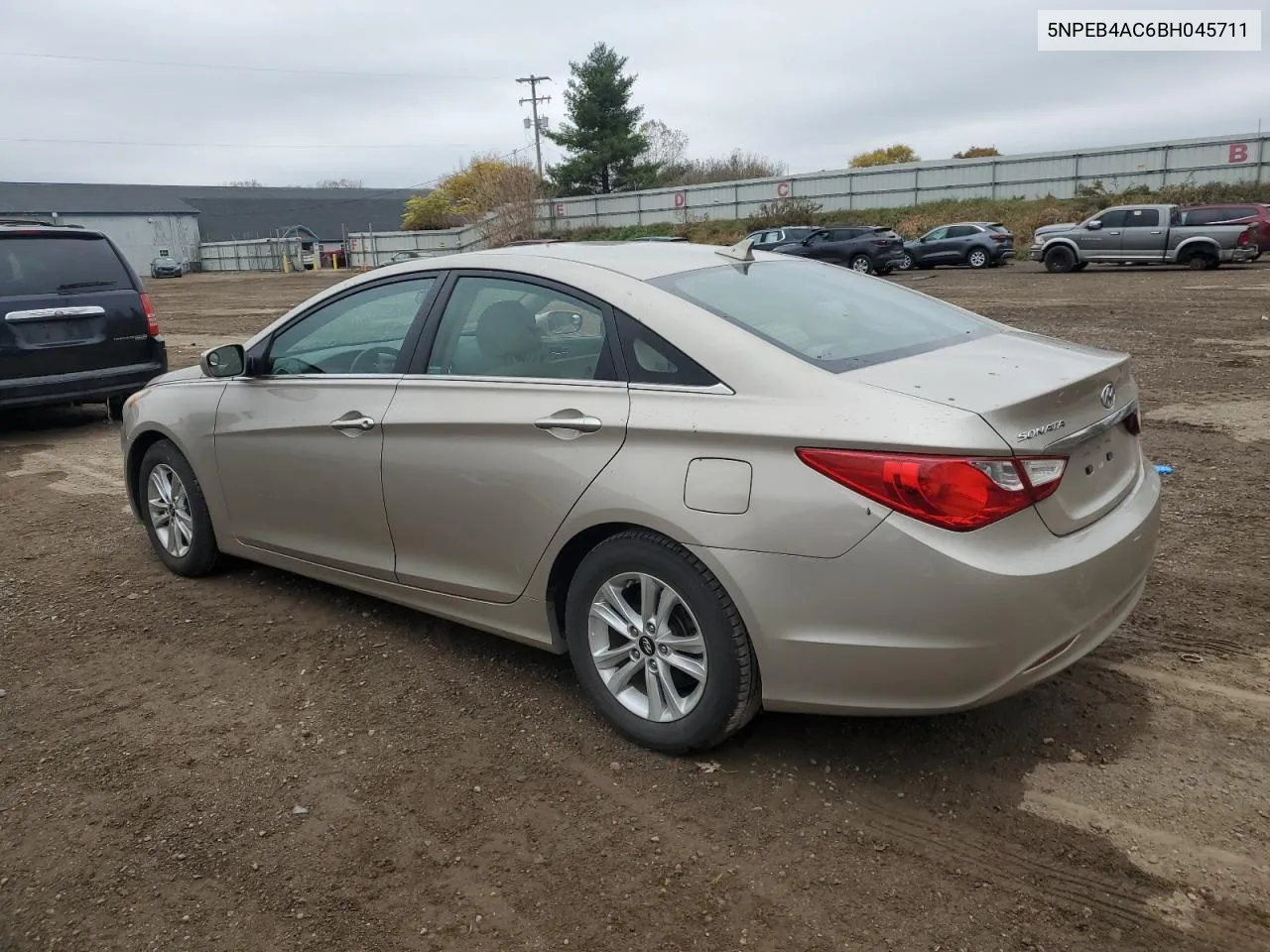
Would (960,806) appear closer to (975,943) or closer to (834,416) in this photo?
(975,943)

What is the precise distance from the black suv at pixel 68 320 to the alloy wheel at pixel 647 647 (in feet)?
22.9

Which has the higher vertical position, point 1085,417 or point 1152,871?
point 1085,417

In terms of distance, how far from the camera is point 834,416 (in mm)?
2805

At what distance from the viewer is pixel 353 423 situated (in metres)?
3.96

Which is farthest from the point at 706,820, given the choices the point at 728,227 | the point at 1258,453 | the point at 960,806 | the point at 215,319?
the point at 728,227

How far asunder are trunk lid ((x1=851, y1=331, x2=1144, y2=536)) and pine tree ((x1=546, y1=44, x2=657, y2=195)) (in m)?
56.3

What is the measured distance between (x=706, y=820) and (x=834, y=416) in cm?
121

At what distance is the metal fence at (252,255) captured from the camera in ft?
224

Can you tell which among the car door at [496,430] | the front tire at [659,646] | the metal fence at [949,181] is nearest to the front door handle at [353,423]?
the car door at [496,430]

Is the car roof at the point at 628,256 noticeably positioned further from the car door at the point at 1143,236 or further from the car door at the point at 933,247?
the car door at the point at 933,247

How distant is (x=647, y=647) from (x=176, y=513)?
3014 millimetres

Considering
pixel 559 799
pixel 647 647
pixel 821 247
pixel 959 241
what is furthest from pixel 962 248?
pixel 559 799

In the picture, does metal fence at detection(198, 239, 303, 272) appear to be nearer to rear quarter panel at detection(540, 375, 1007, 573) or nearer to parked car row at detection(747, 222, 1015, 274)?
parked car row at detection(747, 222, 1015, 274)

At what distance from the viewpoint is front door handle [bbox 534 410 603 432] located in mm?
3246
